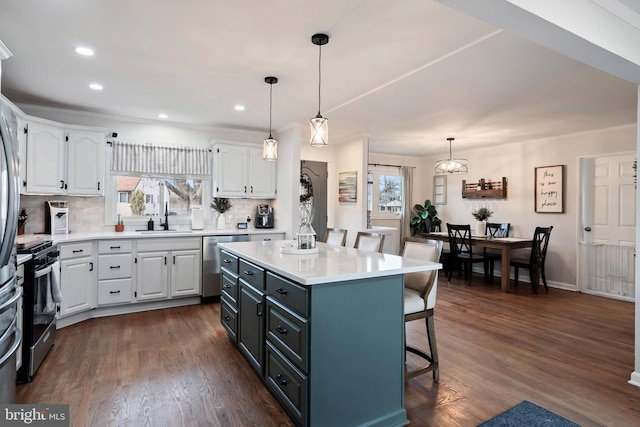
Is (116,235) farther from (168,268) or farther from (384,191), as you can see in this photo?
(384,191)

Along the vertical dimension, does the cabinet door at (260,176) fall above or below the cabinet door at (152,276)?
above

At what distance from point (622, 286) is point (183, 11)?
6.33 meters

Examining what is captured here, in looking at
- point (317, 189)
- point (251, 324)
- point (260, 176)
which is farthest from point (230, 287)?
point (317, 189)

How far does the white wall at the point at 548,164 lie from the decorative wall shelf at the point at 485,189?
0.08 m

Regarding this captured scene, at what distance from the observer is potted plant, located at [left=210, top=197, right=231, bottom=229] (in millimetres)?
5098

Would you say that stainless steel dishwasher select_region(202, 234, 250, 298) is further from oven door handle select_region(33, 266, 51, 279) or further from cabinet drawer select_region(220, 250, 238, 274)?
oven door handle select_region(33, 266, 51, 279)

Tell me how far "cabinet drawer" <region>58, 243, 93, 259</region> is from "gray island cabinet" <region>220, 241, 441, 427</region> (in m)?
2.52

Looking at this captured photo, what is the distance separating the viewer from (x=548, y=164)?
226 inches

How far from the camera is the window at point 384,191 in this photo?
7445 mm

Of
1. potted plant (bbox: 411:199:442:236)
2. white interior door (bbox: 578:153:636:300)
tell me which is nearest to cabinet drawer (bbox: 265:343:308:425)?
white interior door (bbox: 578:153:636:300)

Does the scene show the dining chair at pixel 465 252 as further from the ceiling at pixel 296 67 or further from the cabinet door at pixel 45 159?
the cabinet door at pixel 45 159

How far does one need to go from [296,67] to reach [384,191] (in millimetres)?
4947

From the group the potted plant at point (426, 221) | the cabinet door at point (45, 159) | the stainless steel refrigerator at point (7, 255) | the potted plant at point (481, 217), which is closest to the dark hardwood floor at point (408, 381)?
the stainless steel refrigerator at point (7, 255)

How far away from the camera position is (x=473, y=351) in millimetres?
3057
